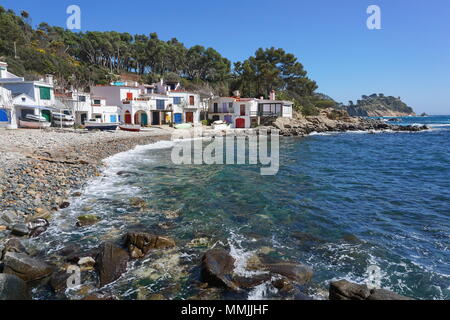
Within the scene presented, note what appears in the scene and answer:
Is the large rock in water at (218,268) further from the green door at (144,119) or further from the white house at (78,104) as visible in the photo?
the green door at (144,119)

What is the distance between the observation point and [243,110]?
184 feet

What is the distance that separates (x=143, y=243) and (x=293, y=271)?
4.18m

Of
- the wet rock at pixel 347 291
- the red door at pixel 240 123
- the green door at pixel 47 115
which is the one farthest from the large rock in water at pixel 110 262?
the red door at pixel 240 123

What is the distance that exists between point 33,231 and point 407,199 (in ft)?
51.4

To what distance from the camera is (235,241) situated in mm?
8836

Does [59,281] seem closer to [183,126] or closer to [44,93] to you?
[44,93]

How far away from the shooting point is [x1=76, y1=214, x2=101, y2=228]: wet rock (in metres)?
9.58

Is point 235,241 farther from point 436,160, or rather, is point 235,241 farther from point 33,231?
point 436,160

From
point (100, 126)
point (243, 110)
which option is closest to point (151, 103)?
point (100, 126)

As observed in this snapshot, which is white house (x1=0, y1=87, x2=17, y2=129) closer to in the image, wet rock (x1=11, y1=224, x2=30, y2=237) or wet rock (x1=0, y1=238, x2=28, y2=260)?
wet rock (x1=11, y1=224, x2=30, y2=237)

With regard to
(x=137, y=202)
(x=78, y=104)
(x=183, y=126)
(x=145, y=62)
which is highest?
(x=145, y=62)

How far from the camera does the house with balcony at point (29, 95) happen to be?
1280 inches

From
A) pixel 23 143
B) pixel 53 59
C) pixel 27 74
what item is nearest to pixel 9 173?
pixel 23 143
